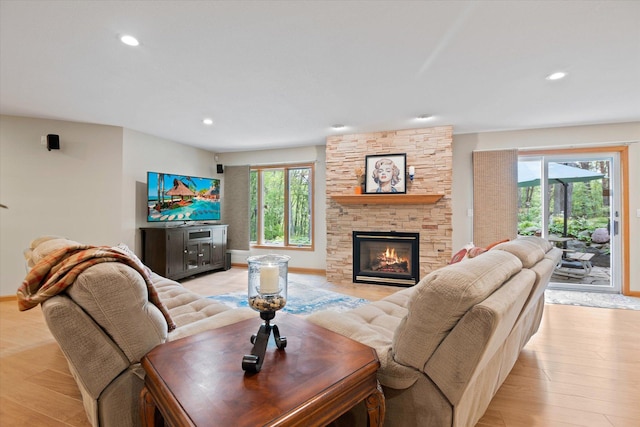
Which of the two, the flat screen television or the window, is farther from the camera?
the window

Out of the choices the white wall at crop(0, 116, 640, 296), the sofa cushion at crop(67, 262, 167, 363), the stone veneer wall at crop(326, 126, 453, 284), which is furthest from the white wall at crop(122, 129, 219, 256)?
the sofa cushion at crop(67, 262, 167, 363)

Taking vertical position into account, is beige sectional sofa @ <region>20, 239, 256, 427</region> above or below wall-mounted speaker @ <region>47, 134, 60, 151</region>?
below

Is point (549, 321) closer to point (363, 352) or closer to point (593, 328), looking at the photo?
point (593, 328)

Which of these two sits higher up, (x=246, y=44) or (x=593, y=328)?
(x=246, y=44)

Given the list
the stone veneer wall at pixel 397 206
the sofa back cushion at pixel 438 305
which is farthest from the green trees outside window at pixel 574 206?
the sofa back cushion at pixel 438 305

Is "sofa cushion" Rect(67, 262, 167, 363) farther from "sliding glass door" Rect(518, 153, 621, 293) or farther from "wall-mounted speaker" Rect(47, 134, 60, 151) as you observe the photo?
"sliding glass door" Rect(518, 153, 621, 293)

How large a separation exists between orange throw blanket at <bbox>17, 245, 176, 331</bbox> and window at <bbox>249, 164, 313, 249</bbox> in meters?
4.36

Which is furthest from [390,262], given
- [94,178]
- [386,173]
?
[94,178]

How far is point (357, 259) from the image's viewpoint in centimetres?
477

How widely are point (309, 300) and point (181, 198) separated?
287cm

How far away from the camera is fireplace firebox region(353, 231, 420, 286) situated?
14.7ft

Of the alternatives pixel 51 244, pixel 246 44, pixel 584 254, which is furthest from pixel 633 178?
pixel 51 244

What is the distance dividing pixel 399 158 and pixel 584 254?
9.94 ft

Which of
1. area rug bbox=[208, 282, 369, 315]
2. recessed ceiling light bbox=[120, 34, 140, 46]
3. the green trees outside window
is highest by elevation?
recessed ceiling light bbox=[120, 34, 140, 46]
